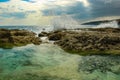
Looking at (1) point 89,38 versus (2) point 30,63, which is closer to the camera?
(2) point 30,63

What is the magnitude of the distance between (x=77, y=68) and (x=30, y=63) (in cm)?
761

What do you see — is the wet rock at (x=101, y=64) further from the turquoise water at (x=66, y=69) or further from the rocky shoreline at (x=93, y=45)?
the rocky shoreline at (x=93, y=45)

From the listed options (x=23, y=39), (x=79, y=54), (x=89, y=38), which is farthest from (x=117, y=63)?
(x=23, y=39)

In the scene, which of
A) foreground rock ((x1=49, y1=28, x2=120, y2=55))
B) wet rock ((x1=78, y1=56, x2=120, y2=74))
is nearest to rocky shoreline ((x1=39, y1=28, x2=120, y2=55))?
foreground rock ((x1=49, y1=28, x2=120, y2=55))

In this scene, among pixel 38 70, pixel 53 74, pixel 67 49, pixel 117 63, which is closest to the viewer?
pixel 53 74

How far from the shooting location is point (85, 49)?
1737 inches

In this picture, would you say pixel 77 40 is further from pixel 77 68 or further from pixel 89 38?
pixel 77 68

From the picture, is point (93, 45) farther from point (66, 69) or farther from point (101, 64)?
point (66, 69)

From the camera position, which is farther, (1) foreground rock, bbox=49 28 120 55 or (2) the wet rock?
(1) foreground rock, bbox=49 28 120 55

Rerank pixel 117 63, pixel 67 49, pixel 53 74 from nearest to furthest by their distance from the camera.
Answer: pixel 53 74, pixel 117 63, pixel 67 49

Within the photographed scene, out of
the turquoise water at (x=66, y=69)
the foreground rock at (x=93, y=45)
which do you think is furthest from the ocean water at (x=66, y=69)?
the foreground rock at (x=93, y=45)

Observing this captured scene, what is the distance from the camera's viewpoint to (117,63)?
33188mm

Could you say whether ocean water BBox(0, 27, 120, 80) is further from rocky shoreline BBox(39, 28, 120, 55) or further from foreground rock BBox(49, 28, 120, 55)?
foreground rock BBox(49, 28, 120, 55)

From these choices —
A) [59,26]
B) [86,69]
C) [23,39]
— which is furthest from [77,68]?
[59,26]
